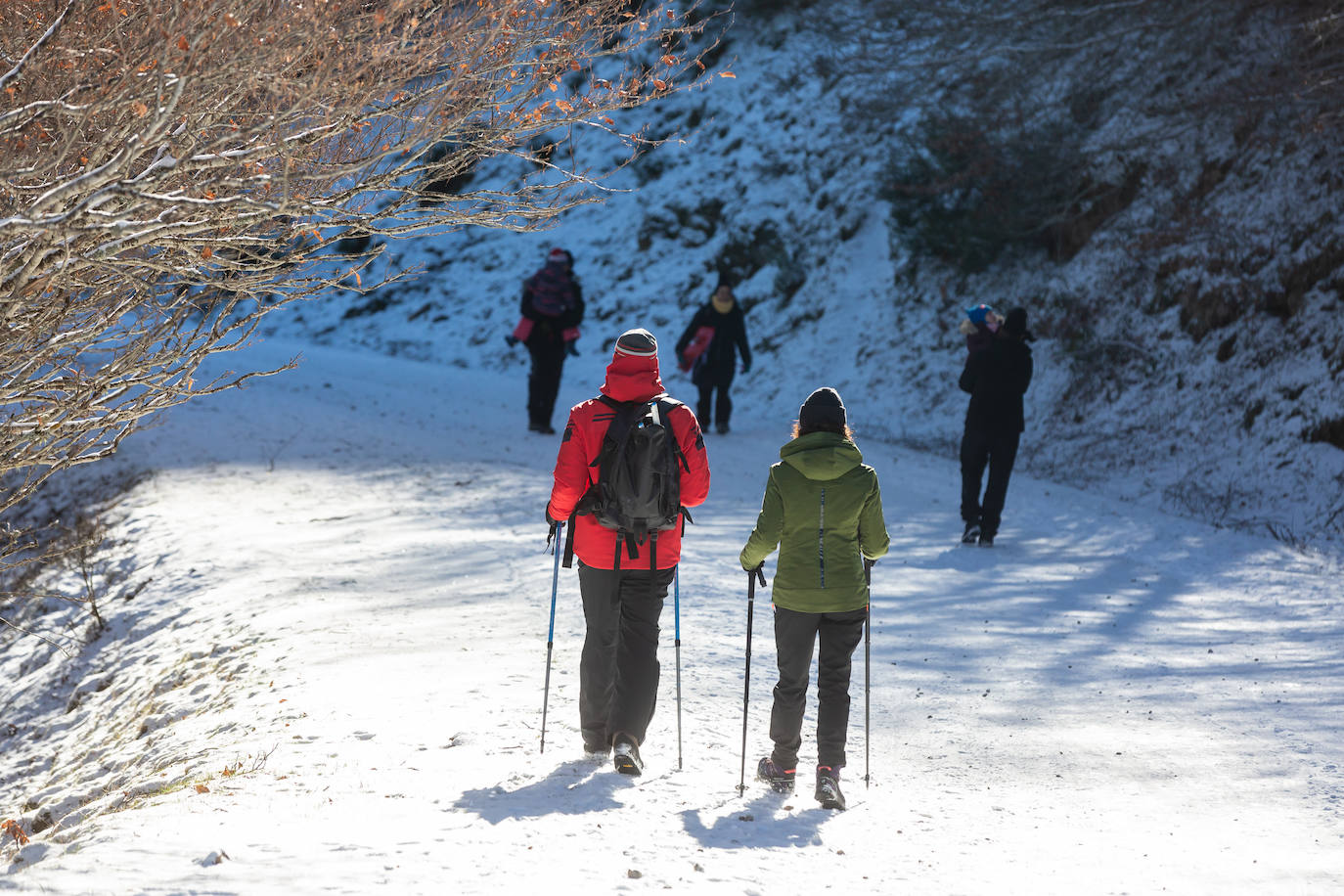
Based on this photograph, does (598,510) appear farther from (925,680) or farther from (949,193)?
(949,193)

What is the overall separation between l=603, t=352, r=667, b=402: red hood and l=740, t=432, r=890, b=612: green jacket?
723mm

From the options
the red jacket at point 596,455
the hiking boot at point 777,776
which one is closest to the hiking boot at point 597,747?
the hiking boot at point 777,776

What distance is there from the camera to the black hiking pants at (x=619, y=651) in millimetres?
5137

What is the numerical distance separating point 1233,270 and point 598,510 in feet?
45.8

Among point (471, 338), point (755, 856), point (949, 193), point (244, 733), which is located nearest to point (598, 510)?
point (755, 856)

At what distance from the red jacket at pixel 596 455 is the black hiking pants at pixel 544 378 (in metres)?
8.55

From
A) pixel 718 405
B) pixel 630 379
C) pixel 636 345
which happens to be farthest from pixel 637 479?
pixel 718 405

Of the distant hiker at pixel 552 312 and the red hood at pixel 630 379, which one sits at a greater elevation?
the distant hiker at pixel 552 312

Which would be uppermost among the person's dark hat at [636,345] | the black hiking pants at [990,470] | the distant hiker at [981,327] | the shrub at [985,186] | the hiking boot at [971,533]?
the shrub at [985,186]

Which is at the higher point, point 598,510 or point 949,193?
point 949,193

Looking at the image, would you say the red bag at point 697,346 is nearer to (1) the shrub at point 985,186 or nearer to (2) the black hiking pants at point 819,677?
(1) the shrub at point 985,186

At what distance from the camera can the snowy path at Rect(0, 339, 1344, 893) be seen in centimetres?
428

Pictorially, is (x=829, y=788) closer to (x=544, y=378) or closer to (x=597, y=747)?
(x=597, y=747)

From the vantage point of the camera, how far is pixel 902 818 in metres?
4.95
